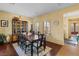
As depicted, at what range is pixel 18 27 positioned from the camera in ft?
6.60

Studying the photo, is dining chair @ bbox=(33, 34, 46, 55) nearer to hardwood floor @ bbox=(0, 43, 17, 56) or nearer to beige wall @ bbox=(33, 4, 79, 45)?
beige wall @ bbox=(33, 4, 79, 45)

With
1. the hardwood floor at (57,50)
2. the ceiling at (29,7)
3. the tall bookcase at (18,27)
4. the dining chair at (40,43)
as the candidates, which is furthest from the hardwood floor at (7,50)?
the ceiling at (29,7)

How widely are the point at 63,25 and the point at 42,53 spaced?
27.9 inches

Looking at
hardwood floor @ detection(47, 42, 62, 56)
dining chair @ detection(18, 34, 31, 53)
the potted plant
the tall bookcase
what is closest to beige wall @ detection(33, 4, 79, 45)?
hardwood floor @ detection(47, 42, 62, 56)

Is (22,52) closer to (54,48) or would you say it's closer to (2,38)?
(2,38)

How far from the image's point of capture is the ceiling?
1843mm

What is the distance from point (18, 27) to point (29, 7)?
0.48 meters

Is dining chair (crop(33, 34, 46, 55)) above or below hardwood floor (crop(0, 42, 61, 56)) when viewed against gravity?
above

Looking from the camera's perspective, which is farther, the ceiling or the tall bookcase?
the tall bookcase

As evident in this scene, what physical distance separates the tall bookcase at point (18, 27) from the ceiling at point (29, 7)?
0.18 metres

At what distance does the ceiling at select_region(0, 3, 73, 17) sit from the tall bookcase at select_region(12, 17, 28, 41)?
0.57 ft

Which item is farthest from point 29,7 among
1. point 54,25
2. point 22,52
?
point 22,52

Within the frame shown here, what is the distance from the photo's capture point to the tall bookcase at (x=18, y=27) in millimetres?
1945

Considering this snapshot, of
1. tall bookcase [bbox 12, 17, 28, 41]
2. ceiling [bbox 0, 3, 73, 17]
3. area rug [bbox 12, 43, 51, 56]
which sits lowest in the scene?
area rug [bbox 12, 43, 51, 56]
